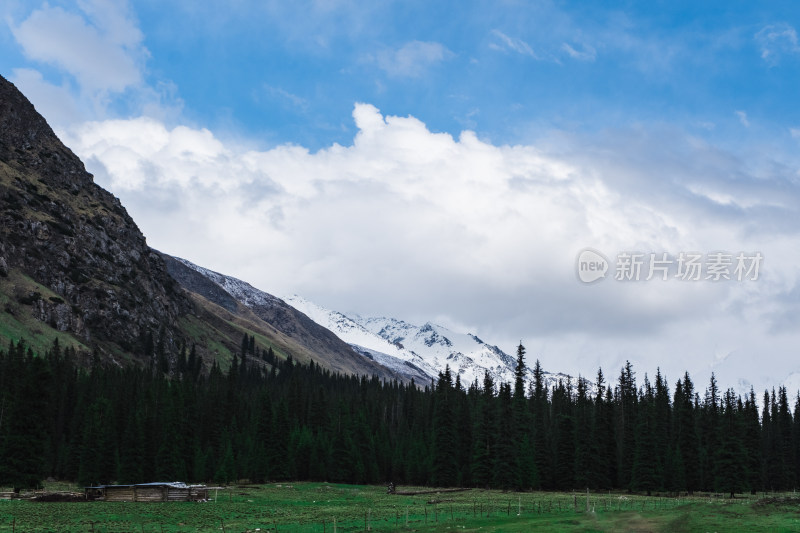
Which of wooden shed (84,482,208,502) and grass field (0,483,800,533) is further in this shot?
wooden shed (84,482,208,502)

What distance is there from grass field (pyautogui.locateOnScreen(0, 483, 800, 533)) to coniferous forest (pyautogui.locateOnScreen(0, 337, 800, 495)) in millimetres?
33602

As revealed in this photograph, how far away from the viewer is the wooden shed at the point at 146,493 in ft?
284

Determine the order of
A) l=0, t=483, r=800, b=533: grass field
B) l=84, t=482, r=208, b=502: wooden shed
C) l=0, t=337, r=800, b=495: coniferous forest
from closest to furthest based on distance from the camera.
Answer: l=0, t=483, r=800, b=533: grass field < l=84, t=482, r=208, b=502: wooden shed < l=0, t=337, r=800, b=495: coniferous forest

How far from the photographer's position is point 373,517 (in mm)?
67125

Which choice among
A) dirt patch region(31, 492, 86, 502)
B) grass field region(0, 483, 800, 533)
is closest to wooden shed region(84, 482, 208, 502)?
dirt patch region(31, 492, 86, 502)

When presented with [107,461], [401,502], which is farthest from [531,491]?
[107,461]

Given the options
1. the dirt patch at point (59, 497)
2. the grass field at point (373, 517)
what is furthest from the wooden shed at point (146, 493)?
the grass field at point (373, 517)

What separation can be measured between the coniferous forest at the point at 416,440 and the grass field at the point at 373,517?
33602 mm

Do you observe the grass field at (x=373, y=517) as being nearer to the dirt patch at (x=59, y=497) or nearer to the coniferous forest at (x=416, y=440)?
the dirt patch at (x=59, y=497)

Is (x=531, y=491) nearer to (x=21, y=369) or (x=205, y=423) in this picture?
(x=205, y=423)

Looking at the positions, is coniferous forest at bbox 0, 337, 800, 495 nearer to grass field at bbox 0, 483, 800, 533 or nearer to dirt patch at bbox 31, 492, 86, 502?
dirt patch at bbox 31, 492, 86, 502

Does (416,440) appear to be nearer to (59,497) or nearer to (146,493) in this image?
(146,493)

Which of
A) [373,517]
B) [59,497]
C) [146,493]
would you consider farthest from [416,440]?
[373,517]

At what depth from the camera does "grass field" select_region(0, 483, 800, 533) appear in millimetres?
55938
